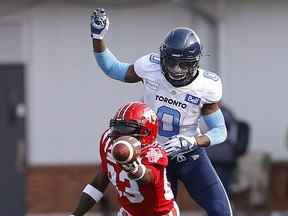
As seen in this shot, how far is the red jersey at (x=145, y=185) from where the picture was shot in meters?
6.66

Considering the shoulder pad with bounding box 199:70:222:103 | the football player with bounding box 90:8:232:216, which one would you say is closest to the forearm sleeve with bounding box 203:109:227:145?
the football player with bounding box 90:8:232:216

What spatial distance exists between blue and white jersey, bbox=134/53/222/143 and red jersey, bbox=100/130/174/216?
2.65 feet

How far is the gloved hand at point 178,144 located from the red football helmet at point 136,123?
0.75 metres

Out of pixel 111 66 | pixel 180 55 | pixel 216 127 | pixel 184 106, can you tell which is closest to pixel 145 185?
pixel 180 55

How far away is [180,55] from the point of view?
7281mm

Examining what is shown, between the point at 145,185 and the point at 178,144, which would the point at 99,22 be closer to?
the point at 178,144

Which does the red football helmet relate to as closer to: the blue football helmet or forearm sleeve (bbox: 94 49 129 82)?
the blue football helmet

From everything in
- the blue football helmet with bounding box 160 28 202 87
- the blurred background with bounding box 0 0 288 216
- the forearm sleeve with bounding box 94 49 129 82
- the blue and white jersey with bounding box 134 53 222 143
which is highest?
the blue football helmet with bounding box 160 28 202 87

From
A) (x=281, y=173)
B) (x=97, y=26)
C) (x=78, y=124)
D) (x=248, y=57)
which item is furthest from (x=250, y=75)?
(x=97, y=26)

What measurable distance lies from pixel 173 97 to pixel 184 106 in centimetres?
9

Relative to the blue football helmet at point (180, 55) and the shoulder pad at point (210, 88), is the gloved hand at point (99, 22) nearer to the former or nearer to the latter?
the blue football helmet at point (180, 55)

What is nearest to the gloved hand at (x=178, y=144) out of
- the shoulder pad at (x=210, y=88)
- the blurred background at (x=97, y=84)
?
the shoulder pad at (x=210, y=88)

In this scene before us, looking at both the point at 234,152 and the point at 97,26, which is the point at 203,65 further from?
the point at 97,26

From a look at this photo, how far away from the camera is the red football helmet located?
656 cm
